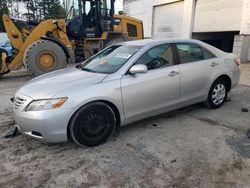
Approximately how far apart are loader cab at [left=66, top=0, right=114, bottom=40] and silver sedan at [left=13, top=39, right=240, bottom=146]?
5718mm

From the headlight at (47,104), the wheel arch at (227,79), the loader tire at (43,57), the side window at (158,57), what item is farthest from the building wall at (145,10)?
the headlight at (47,104)

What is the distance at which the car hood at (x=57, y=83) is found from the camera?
3365 mm

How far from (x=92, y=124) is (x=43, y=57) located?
18.6 ft

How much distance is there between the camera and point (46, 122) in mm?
3203

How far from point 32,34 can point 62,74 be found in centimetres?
554

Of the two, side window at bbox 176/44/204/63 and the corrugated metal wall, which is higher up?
the corrugated metal wall

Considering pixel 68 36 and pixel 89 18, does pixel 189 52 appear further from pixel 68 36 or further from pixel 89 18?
pixel 68 36

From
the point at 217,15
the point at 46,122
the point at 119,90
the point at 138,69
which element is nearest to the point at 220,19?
the point at 217,15

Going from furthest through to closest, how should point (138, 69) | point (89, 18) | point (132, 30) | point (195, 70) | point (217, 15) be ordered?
point (217, 15) → point (132, 30) → point (89, 18) → point (195, 70) → point (138, 69)

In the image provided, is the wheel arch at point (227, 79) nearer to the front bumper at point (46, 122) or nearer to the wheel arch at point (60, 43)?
the front bumper at point (46, 122)

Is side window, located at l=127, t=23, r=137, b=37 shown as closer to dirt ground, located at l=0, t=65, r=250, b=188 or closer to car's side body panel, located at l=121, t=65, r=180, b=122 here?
car's side body panel, located at l=121, t=65, r=180, b=122

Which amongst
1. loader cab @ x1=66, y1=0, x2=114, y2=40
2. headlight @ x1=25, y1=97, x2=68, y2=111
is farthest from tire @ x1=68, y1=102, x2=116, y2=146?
loader cab @ x1=66, y1=0, x2=114, y2=40

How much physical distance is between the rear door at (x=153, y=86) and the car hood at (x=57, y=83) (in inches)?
19.2

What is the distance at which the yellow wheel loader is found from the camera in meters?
8.39
